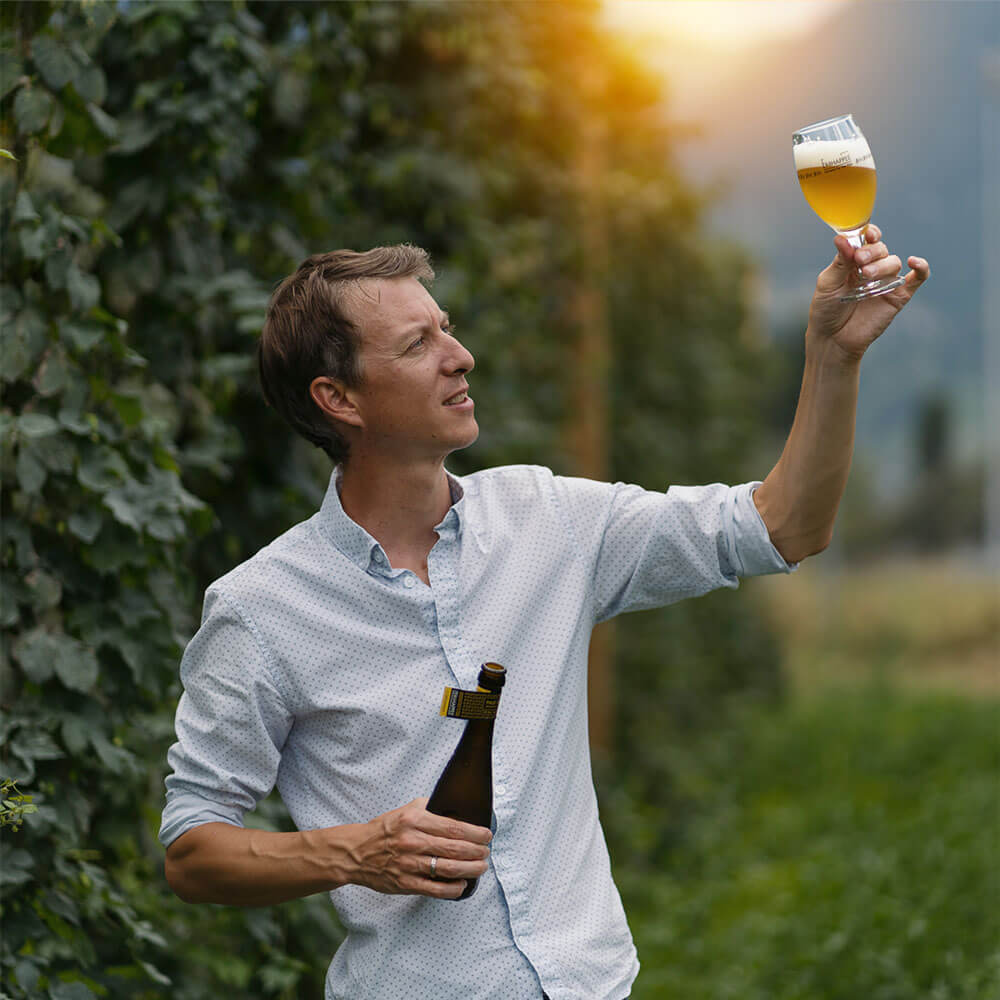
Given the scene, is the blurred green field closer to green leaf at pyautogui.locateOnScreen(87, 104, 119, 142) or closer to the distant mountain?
green leaf at pyautogui.locateOnScreen(87, 104, 119, 142)

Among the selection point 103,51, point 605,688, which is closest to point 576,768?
point 103,51

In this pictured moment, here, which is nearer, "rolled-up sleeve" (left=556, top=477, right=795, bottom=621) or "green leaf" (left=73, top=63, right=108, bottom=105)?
"rolled-up sleeve" (left=556, top=477, right=795, bottom=621)

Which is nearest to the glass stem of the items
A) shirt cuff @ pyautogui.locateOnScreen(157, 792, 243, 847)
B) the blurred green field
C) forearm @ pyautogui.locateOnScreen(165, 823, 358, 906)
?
forearm @ pyautogui.locateOnScreen(165, 823, 358, 906)

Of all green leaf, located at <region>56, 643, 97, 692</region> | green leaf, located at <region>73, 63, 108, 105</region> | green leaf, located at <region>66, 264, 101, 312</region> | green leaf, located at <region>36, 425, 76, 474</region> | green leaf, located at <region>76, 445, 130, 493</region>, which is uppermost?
green leaf, located at <region>73, 63, 108, 105</region>

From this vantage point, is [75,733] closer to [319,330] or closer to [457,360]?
[319,330]

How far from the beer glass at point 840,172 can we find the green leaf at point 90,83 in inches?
48.6

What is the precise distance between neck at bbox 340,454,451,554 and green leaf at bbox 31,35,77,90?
36.3 inches

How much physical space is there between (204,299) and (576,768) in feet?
4.43

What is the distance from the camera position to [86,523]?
86.4 inches

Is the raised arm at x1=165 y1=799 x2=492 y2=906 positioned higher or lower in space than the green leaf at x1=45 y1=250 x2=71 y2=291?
lower

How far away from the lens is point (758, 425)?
1083cm

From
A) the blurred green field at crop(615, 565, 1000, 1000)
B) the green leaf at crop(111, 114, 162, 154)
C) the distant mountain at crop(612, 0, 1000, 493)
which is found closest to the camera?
the green leaf at crop(111, 114, 162, 154)

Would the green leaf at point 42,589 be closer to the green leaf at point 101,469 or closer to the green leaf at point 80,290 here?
the green leaf at point 101,469

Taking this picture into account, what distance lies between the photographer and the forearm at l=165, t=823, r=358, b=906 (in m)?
1.55
